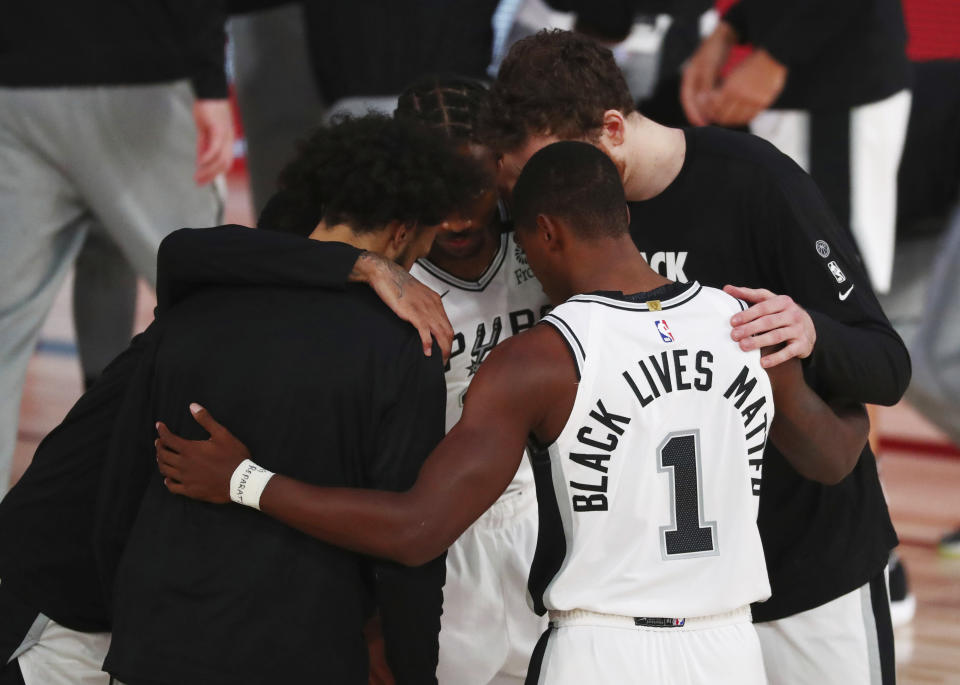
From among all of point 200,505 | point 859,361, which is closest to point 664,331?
point 859,361

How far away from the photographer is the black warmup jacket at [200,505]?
2166mm

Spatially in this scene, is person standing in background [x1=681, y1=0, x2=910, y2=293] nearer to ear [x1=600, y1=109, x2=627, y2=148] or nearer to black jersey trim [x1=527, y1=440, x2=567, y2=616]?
ear [x1=600, y1=109, x2=627, y2=148]

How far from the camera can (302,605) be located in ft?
7.14

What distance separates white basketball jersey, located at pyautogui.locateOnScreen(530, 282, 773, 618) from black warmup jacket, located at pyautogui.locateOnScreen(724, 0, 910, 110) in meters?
2.37

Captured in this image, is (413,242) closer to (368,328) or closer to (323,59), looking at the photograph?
(368,328)

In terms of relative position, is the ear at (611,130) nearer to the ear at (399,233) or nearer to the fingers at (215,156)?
the ear at (399,233)

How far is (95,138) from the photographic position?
399 cm

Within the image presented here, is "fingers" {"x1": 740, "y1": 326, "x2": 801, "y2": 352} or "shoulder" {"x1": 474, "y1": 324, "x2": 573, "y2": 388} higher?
"shoulder" {"x1": 474, "y1": 324, "x2": 573, "y2": 388}

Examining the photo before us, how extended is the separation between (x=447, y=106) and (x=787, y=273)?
0.84 metres

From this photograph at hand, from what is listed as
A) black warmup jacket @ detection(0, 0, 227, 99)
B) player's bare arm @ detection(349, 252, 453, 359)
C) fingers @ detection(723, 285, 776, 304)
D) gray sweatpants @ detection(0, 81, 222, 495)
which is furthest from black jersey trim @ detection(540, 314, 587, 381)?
black warmup jacket @ detection(0, 0, 227, 99)

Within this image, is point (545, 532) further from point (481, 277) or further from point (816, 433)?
point (481, 277)

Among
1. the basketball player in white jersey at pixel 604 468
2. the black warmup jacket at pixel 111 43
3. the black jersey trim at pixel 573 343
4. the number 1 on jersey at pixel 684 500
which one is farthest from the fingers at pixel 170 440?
the black warmup jacket at pixel 111 43

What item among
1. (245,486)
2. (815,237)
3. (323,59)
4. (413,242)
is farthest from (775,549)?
(323,59)

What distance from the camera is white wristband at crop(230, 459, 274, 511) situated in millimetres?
2090
